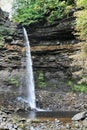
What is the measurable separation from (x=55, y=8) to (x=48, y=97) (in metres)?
8.32

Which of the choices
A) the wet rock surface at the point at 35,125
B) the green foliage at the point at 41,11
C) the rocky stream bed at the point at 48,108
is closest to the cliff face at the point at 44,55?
the green foliage at the point at 41,11

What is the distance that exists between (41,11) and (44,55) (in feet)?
12.8

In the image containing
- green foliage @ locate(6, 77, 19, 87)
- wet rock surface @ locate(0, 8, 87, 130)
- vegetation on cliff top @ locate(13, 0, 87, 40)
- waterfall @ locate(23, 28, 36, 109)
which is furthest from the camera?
vegetation on cliff top @ locate(13, 0, 87, 40)

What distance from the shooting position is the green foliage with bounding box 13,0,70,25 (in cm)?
2570

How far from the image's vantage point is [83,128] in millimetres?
12734

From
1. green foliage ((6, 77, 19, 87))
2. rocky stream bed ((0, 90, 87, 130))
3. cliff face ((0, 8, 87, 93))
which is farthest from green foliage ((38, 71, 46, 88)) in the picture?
green foliage ((6, 77, 19, 87))

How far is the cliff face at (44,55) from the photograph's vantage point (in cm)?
2391

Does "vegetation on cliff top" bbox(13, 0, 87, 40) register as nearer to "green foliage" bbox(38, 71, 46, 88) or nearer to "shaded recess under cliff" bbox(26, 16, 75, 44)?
"shaded recess under cliff" bbox(26, 16, 75, 44)

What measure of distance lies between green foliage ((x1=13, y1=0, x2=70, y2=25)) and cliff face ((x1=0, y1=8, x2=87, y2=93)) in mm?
664

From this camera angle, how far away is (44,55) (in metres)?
25.7

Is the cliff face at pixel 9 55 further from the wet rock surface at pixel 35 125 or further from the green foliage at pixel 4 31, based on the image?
the wet rock surface at pixel 35 125

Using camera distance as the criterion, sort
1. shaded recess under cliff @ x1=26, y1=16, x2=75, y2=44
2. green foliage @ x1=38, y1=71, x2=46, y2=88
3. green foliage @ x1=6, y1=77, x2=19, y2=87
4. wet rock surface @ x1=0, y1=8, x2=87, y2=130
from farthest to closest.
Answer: shaded recess under cliff @ x1=26, y1=16, x2=75, y2=44, green foliage @ x1=38, y1=71, x2=46, y2=88, green foliage @ x1=6, y1=77, x2=19, y2=87, wet rock surface @ x1=0, y1=8, x2=87, y2=130

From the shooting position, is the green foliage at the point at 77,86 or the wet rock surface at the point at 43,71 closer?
the wet rock surface at the point at 43,71

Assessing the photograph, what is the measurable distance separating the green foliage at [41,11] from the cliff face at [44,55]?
0.66m
